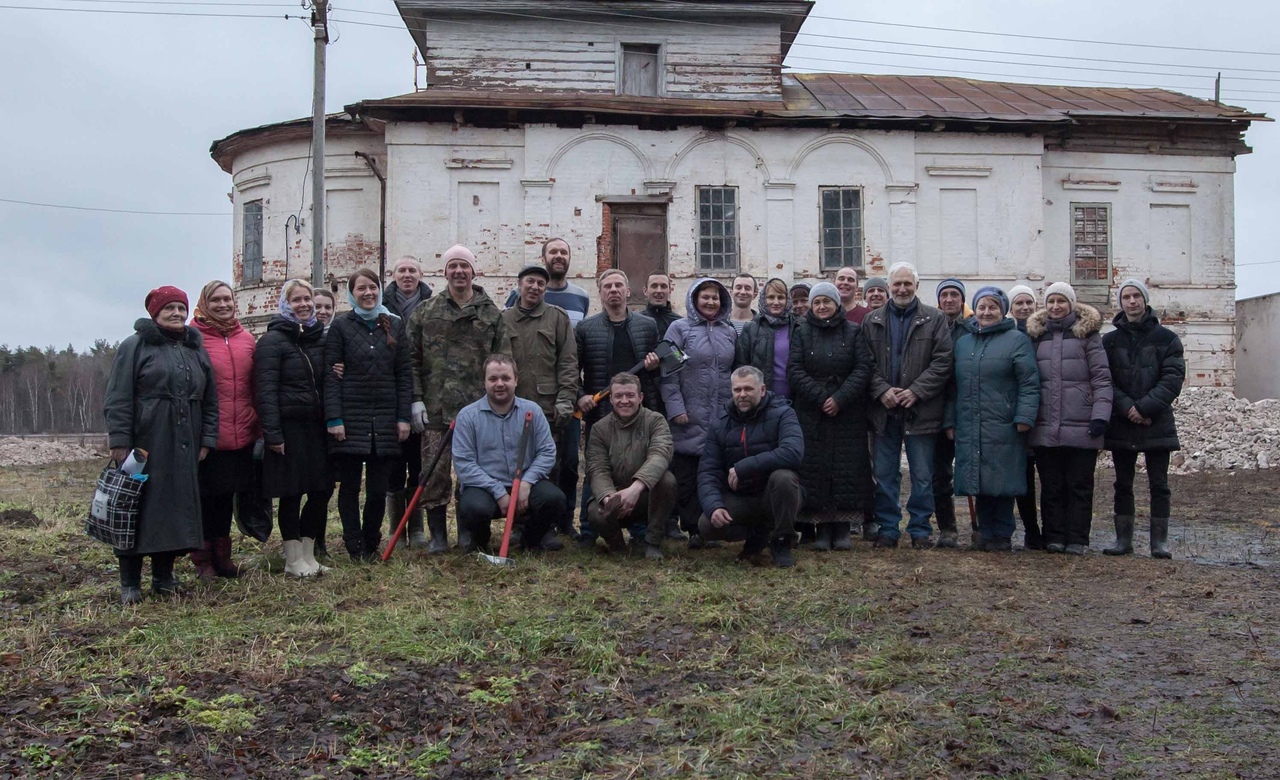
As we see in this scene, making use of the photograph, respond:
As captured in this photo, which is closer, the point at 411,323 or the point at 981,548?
the point at 411,323

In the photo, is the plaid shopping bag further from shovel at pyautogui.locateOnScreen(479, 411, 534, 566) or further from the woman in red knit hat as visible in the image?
shovel at pyautogui.locateOnScreen(479, 411, 534, 566)

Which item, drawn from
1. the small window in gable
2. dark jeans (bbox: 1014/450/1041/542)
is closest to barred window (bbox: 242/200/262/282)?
the small window in gable

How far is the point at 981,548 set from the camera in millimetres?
7402

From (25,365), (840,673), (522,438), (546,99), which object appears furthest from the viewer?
(25,365)

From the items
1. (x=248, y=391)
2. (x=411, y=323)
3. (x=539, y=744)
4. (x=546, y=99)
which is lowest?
(x=539, y=744)

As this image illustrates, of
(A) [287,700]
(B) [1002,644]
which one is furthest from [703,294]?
(A) [287,700]

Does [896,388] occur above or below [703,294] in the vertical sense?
below

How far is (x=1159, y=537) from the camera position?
7230 mm

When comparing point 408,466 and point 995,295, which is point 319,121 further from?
point 995,295

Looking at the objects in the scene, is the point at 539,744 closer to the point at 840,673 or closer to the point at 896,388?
the point at 840,673

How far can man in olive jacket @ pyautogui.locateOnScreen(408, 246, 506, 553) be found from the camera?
683cm

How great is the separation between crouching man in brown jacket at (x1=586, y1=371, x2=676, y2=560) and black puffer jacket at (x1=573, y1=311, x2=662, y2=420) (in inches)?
20.7

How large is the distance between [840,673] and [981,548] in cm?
371

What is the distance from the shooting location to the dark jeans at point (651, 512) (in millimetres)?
6574
